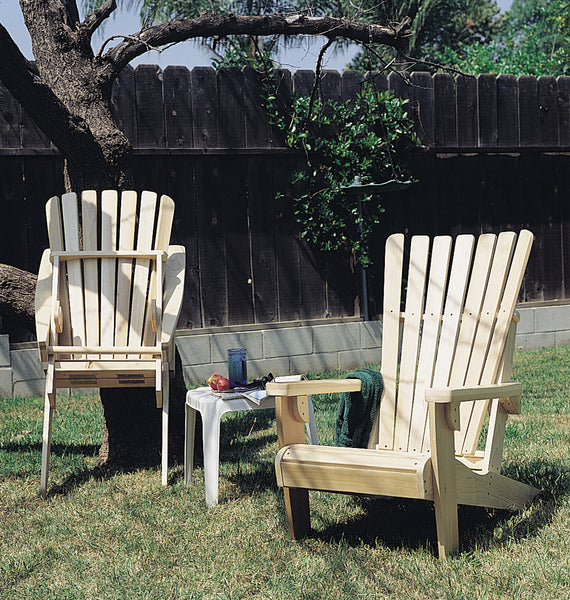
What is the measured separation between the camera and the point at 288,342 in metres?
5.88

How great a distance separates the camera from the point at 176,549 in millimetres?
2566

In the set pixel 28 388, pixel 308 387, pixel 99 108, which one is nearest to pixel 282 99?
pixel 99 108

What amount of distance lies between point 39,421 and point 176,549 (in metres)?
2.30

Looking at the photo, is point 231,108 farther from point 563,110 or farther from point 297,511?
point 297,511

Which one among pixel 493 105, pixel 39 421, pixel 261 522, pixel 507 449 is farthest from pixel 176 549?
pixel 493 105

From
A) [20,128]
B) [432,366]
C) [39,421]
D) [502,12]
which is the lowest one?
[39,421]

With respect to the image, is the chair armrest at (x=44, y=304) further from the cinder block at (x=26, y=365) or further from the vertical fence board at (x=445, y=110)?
the vertical fence board at (x=445, y=110)

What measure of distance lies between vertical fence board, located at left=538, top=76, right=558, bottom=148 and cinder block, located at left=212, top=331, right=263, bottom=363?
321cm

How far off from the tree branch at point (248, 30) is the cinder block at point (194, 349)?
2.34 meters

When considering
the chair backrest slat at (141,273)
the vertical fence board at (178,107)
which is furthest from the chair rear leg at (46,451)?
the vertical fence board at (178,107)

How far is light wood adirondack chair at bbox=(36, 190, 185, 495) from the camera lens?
11.2ft

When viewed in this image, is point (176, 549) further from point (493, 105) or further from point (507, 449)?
point (493, 105)

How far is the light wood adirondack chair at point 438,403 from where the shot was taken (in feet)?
7.59

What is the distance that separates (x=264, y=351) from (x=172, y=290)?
2.34 m
